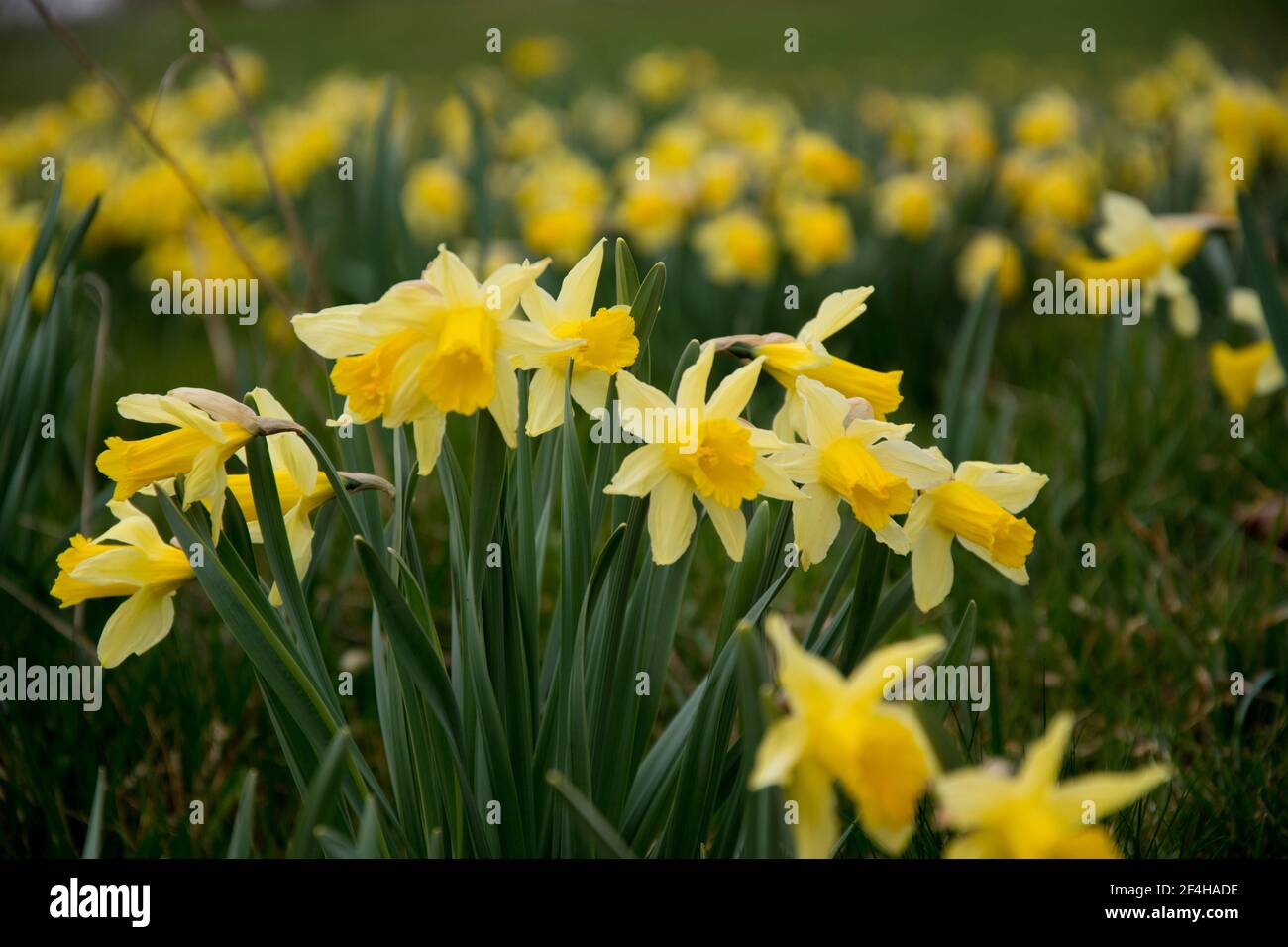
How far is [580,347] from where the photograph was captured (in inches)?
41.0

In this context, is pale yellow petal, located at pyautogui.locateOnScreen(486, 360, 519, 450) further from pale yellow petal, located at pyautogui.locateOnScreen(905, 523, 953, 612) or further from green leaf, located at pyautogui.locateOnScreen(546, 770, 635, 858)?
pale yellow petal, located at pyautogui.locateOnScreen(905, 523, 953, 612)

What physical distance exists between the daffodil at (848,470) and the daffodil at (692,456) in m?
0.04

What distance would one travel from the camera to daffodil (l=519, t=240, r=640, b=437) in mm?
1039

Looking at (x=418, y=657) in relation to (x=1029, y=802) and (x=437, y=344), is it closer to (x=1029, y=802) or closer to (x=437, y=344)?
(x=437, y=344)

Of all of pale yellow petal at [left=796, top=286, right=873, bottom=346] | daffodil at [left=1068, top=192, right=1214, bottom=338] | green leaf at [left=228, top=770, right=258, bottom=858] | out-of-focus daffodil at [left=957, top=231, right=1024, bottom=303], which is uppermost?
out-of-focus daffodil at [left=957, top=231, right=1024, bottom=303]

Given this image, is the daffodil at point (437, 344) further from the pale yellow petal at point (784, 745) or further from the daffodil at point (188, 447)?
the pale yellow petal at point (784, 745)

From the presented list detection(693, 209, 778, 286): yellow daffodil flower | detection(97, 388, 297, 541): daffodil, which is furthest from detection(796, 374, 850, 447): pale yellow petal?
detection(693, 209, 778, 286): yellow daffodil flower

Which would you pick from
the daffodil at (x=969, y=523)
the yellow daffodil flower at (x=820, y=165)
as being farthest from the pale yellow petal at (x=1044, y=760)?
the yellow daffodil flower at (x=820, y=165)

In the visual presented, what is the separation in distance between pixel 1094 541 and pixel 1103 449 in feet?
1.40

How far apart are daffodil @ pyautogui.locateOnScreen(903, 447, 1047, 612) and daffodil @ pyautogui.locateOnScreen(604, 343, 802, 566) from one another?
15 centimetres

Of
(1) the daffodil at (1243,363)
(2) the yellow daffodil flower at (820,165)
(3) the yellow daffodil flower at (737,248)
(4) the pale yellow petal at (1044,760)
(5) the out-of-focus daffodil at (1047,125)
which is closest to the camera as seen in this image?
(4) the pale yellow petal at (1044,760)

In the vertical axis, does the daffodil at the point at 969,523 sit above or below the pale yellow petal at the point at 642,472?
below

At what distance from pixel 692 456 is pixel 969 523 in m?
0.28

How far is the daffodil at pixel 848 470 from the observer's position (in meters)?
1.03
